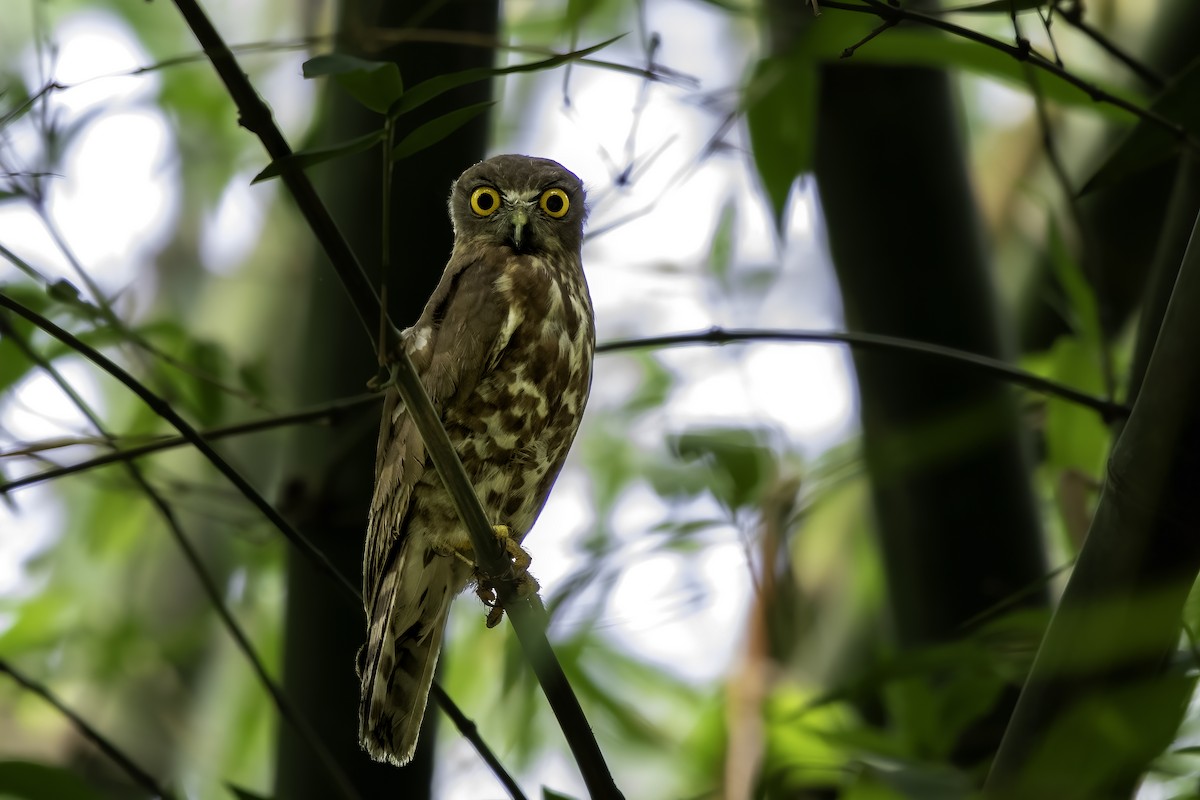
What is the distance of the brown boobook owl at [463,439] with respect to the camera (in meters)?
2.48

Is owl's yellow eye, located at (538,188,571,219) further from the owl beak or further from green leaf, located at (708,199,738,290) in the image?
green leaf, located at (708,199,738,290)

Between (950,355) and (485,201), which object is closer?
(950,355)

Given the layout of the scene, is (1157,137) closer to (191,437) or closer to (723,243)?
(723,243)

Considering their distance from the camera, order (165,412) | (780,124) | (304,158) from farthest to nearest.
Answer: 1. (780,124)
2. (165,412)
3. (304,158)

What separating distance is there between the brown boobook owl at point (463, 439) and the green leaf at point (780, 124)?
1.85 ft

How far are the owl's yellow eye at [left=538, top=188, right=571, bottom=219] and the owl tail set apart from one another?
1.00 metres

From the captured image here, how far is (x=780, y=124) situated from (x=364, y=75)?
4.09ft

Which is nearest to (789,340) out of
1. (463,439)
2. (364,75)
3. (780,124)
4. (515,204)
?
(780,124)

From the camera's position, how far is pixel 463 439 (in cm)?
259

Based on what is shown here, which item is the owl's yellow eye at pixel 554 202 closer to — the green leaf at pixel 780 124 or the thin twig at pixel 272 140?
the green leaf at pixel 780 124

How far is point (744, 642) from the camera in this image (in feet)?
9.52

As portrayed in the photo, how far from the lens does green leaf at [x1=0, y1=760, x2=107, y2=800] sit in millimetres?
1685

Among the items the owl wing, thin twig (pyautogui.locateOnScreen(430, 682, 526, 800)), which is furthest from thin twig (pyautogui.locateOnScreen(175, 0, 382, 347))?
the owl wing

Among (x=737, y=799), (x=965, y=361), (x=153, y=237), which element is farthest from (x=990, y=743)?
(x=153, y=237)
